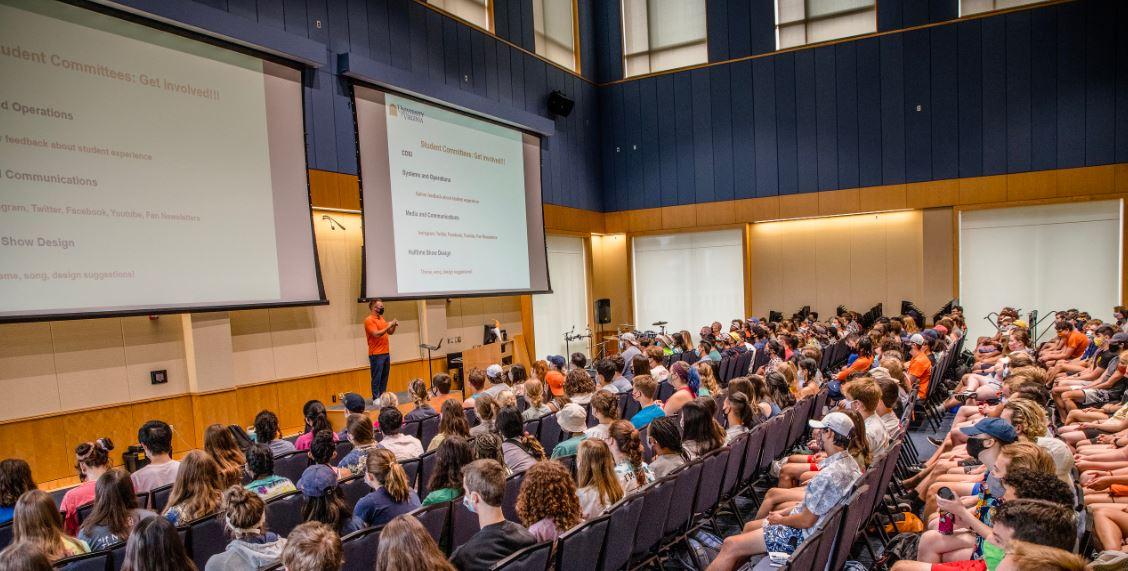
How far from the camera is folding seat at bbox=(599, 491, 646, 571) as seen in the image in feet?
9.01

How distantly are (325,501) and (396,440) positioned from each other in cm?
148

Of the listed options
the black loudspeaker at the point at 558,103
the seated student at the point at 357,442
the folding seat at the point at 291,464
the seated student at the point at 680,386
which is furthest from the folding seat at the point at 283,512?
the black loudspeaker at the point at 558,103

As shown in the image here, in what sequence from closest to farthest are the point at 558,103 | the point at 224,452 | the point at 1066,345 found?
the point at 224,452 → the point at 1066,345 → the point at 558,103

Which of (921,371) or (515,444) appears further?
(921,371)

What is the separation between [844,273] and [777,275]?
143 centimetres

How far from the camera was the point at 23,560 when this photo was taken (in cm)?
205

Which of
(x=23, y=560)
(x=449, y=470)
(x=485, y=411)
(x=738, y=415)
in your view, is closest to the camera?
(x=23, y=560)

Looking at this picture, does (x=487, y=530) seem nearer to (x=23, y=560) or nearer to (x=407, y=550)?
(x=407, y=550)

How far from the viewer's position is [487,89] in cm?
1184

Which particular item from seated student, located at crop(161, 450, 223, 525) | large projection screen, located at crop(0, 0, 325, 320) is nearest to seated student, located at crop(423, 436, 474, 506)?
seated student, located at crop(161, 450, 223, 525)

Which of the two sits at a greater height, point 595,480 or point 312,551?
point 312,551

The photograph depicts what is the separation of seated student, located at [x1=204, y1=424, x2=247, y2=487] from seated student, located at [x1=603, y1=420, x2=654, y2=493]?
2302mm

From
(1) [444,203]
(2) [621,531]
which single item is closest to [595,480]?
(2) [621,531]

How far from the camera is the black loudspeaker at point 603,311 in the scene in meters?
15.1
